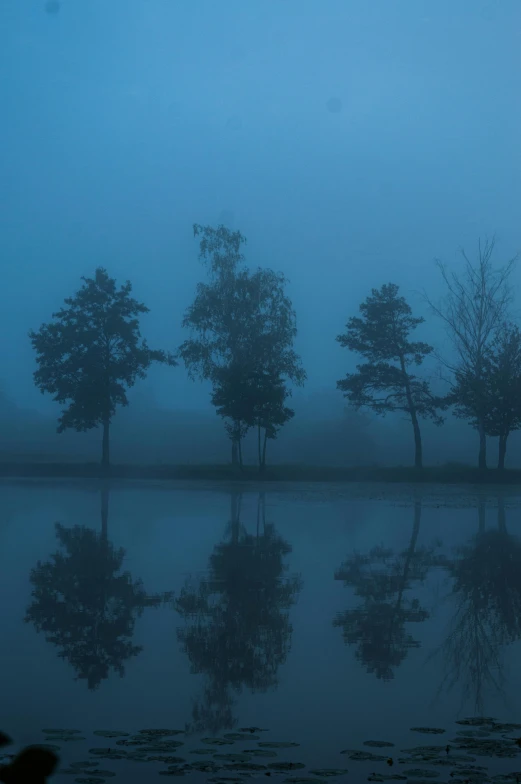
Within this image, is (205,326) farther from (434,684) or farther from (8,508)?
(434,684)

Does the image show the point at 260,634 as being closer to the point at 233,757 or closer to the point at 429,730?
the point at 429,730

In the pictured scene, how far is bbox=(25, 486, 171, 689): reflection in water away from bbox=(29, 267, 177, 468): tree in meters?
39.1

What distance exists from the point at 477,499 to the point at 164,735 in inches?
1176

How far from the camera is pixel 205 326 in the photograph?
58938mm

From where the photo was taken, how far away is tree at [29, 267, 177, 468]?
181 ft

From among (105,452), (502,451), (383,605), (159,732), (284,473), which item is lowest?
(159,732)

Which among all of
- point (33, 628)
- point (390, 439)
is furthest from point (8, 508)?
point (390, 439)

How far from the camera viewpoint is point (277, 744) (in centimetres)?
627

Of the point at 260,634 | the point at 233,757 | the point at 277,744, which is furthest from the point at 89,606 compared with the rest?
the point at 233,757

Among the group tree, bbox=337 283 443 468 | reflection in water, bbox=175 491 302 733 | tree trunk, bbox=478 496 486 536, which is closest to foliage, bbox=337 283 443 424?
tree, bbox=337 283 443 468

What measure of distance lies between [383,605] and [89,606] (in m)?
3.65

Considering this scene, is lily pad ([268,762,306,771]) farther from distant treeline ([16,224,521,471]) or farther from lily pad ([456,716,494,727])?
distant treeline ([16,224,521,471])

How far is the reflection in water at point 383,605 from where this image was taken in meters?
9.14

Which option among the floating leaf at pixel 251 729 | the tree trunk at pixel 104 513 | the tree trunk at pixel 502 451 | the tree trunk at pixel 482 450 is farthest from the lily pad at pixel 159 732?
the tree trunk at pixel 502 451
